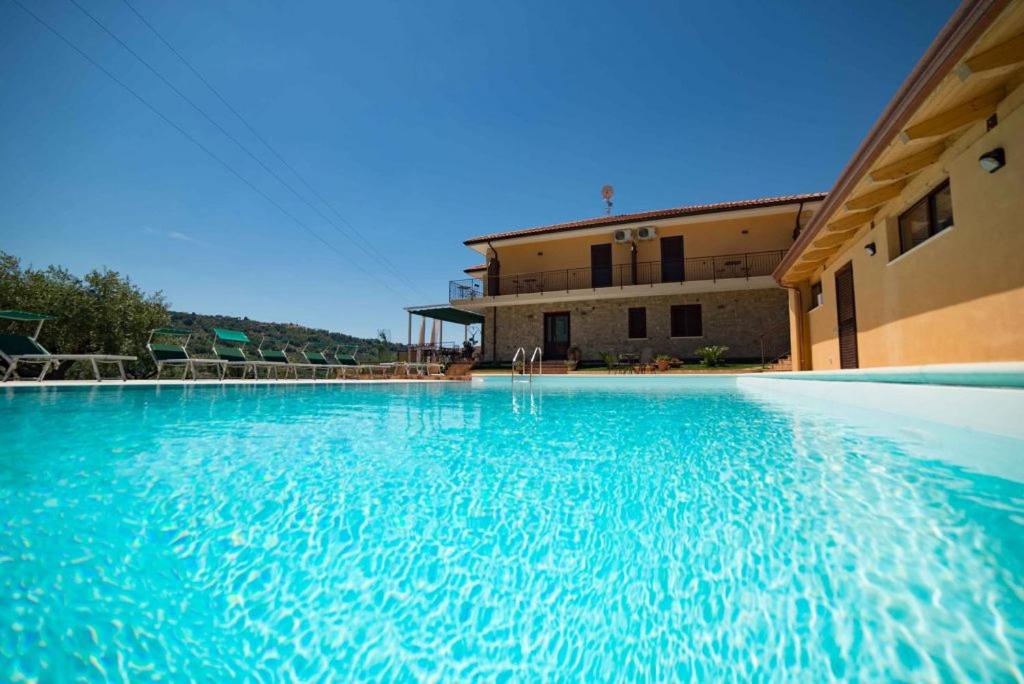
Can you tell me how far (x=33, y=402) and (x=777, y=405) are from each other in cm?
938

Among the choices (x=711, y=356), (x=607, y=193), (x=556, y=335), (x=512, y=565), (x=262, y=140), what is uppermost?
(x=262, y=140)

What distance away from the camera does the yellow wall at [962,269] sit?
3.80 metres

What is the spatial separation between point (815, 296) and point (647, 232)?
7234 mm

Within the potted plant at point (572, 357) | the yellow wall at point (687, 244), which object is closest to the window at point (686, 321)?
the yellow wall at point (687, 244)

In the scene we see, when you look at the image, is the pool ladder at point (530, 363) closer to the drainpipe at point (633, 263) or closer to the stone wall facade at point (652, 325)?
the stone wall facade at point (652, 325)

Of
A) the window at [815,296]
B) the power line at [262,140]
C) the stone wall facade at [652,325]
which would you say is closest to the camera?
the window at [815,296]

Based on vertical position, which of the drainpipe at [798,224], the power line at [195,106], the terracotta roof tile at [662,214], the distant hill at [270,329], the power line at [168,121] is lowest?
the distant hill at [270,329]

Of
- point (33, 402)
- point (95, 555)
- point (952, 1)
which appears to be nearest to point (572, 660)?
point (95, 555)

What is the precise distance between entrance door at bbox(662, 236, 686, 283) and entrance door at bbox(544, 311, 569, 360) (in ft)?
14.2

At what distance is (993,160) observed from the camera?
12.9ft

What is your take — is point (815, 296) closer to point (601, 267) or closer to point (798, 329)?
point (798, 329)

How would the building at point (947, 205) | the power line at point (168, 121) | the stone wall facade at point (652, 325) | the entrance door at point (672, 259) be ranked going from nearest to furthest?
the building at point (947, 205) → the power line at point (168, 121) → the stone wall facade at point (652, 325) → the entrance door at point (672, 259)

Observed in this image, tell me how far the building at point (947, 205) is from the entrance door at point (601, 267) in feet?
36.5

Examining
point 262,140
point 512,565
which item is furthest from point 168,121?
point 512,565
